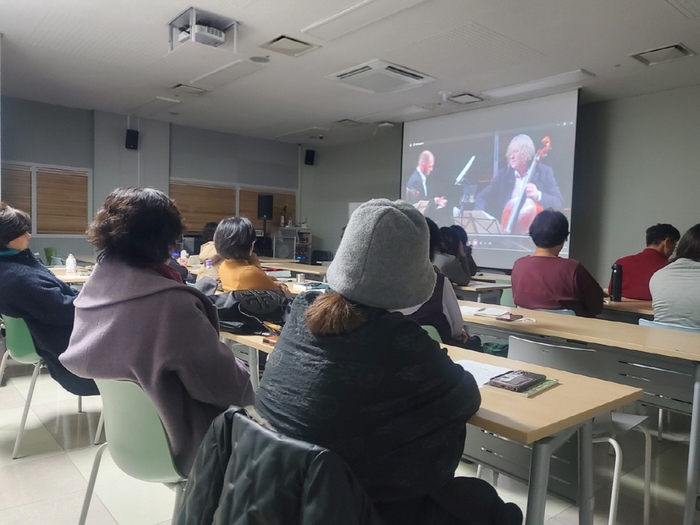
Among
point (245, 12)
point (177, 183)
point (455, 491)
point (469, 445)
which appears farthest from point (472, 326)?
point (177, 183)

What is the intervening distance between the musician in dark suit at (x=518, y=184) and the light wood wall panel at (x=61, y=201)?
5593 mm

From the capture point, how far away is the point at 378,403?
984mm

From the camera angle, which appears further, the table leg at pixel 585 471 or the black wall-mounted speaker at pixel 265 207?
the black wall-mounted speaker at pixel 265 207

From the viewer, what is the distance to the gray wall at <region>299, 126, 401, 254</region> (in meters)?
8.49

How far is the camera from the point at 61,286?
249 centimetres

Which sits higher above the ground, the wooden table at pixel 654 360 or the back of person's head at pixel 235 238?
the back of person's head at pixel 235 238

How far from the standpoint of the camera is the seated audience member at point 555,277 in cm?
297

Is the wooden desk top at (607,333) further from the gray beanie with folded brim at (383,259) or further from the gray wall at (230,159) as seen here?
the gray wall at (230,159)

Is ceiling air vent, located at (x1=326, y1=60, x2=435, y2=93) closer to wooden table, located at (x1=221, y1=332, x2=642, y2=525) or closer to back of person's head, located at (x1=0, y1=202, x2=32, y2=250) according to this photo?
back of person's head, located at (x1=0, y1=202, x2=32, y2=250)

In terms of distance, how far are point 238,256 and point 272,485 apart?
186 centimetres

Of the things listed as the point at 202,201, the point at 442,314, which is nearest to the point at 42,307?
the point at 442,314

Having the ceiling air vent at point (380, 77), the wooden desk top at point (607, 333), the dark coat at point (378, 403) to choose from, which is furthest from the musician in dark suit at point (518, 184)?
the dark coat at point (378, 403)

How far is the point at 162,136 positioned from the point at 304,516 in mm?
8024

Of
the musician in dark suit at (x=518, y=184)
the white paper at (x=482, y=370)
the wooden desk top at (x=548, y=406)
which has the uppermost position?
the musician in dark suit at (x=518, y=184)
